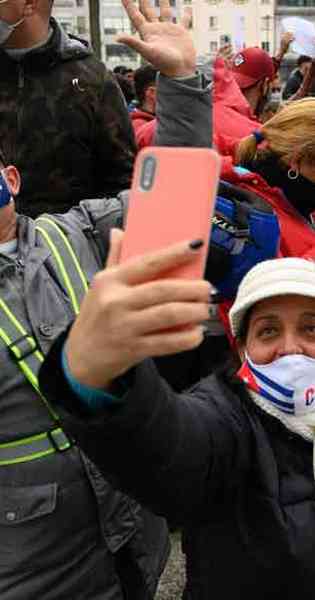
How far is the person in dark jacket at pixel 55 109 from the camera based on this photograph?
8.17 ft

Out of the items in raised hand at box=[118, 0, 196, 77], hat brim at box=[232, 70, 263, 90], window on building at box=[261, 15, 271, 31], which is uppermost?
raised hand at box=[118, 0, 196, 77]

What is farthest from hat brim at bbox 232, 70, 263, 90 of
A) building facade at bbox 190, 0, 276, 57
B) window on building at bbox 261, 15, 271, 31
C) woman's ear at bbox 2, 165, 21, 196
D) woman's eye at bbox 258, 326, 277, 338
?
window on building at bbox 261, 15, 271, 31

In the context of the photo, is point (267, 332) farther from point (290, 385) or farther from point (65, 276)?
point (65, 276)

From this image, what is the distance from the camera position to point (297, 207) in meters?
2.29

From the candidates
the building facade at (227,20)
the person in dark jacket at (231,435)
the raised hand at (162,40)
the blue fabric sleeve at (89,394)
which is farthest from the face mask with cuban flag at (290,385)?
the building facade at (227,20)

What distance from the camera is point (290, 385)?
4.31 ft

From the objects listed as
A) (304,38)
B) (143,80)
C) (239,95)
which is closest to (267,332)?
(239,95)

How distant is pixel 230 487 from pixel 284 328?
1.05 ft

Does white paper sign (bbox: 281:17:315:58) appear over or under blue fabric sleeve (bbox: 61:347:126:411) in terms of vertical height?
under

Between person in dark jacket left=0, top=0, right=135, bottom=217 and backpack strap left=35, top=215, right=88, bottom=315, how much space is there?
2.81 ft

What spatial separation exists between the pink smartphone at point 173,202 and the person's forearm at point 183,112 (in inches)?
36.9

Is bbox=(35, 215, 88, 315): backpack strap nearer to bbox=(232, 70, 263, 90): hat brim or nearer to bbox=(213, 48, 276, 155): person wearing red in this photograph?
bbox=(213, 48, 276, 155): person wearing red

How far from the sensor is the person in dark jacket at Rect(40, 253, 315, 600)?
995mm

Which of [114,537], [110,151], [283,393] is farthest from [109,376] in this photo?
[110,151]
